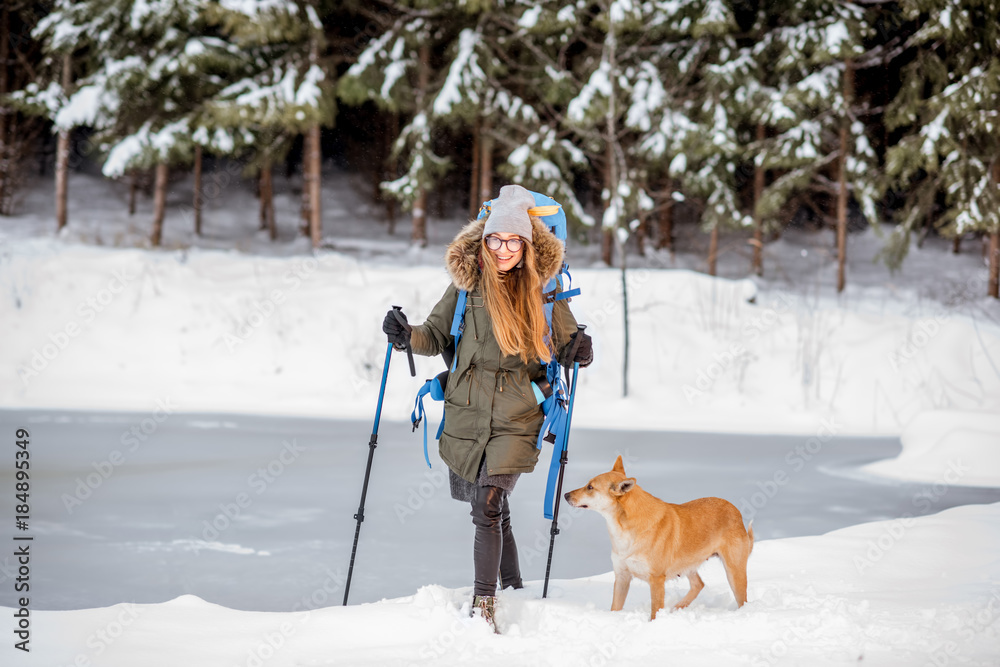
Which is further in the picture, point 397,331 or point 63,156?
point 63,156

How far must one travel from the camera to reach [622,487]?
3.20m

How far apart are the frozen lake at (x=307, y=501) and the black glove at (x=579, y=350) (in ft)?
3.82

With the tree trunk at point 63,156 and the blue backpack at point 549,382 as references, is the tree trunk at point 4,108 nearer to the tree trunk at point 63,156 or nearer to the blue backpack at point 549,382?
the tree trunk at point 63,156

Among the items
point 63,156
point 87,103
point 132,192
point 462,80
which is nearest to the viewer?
point 462,80

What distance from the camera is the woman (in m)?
3.28

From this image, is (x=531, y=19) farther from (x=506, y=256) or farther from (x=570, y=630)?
(x=570, y=630)

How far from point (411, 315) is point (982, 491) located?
27.2ft

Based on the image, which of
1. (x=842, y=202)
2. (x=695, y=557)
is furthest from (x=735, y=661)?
(x=842, y=202)

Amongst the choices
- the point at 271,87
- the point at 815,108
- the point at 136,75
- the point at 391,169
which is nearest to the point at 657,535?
the point at 271,87

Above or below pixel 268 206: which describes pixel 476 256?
below

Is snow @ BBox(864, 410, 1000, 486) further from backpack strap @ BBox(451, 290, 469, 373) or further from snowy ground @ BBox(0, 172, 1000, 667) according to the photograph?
backpack strap @ BBox(451, 290, 469, 373)

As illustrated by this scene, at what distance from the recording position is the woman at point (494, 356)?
3283 mm

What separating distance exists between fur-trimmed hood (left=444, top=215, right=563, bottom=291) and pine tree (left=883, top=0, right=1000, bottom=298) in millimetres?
13795

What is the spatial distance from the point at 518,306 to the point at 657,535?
113cm
